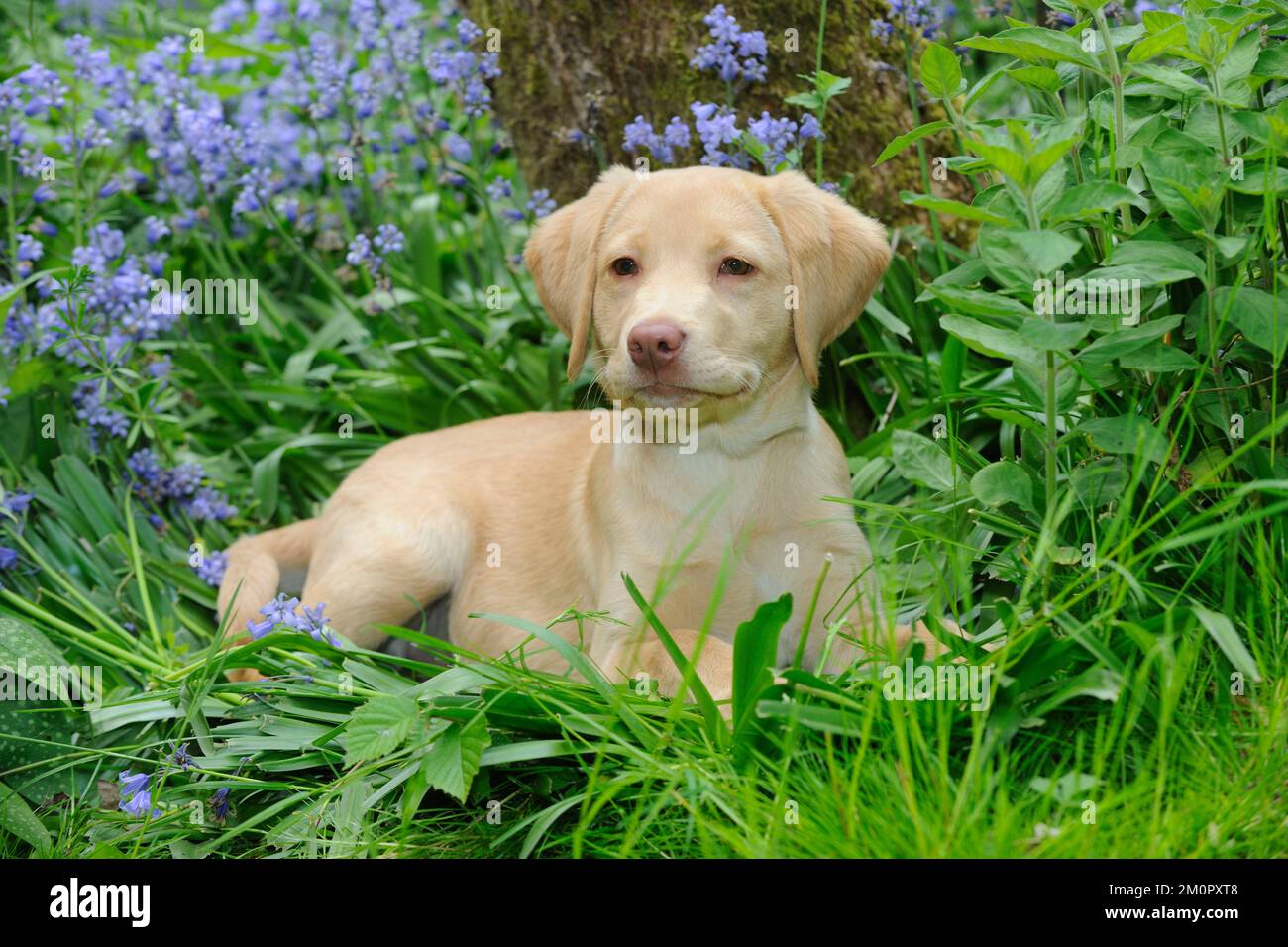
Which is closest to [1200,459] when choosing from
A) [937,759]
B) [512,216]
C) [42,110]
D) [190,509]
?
[937,759]

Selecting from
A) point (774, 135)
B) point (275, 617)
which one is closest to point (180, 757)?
point (275, 617)

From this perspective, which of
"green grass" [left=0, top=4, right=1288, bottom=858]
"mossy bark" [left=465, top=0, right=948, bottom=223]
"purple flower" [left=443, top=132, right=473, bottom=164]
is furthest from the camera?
"purple flower" [left=443, top=132, right=473, bottom=164]

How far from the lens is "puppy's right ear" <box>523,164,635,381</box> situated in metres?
3.62

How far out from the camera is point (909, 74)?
13.8 feet

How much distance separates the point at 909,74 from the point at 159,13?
153 inches

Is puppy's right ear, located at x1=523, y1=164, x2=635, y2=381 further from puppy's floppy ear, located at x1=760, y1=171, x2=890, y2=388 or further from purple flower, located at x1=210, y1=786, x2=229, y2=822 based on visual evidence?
purple flower, located at x1=210, y1=786, x2=229, y2=822

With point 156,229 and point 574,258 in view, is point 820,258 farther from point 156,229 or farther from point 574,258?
point 156,229

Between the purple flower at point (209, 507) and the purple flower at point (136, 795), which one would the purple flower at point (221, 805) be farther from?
the purple flower at point (209, 507)

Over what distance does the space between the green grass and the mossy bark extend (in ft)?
2.12

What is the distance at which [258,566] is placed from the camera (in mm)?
4086

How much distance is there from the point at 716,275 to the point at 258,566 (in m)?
1.76

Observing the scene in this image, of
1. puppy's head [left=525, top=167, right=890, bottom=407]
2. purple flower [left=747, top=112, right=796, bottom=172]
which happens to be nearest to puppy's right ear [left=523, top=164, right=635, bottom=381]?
puppy's head [left=525, top=167, right=890, bottom=407]

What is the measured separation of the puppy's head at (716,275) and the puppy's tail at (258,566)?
1221mm

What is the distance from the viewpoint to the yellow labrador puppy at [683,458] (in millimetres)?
3297
